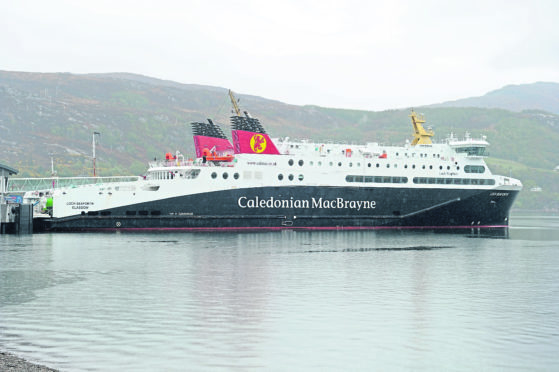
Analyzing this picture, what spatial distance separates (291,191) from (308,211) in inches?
102

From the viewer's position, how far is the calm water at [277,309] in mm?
17719

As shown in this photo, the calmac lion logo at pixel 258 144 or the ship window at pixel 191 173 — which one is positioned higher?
the calmac lion logo at pixel 258 144

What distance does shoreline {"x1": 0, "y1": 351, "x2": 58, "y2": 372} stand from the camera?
51.3ft

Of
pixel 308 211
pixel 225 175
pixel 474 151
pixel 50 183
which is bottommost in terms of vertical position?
pixel 308 211

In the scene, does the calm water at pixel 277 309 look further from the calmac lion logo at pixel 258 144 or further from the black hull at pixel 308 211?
the calmac lion logo at pixel 258 144

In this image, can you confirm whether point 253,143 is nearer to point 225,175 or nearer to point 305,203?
point 225,175

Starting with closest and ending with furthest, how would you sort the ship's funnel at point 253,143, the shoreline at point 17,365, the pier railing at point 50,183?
the shoreline at point 17,365, the ship's funnel at point 253,143, the pier railing at point 50,183

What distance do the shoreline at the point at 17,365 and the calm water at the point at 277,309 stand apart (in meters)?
0.44

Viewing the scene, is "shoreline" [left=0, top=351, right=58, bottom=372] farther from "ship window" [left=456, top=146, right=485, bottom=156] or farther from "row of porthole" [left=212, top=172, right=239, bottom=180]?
"ship window" [left=456, top=146, right=485, bottom=156]

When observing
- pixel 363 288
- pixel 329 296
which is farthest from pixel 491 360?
pixel 363 288

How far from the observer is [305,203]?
62.8 meters

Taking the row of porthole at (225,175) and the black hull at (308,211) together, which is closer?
the black hull at (308,211)

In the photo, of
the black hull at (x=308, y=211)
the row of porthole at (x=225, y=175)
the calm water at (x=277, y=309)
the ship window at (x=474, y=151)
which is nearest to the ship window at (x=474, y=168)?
the ship window at (x=474, y=151)

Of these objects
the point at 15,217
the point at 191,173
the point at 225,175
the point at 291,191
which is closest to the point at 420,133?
the point at 291,191
